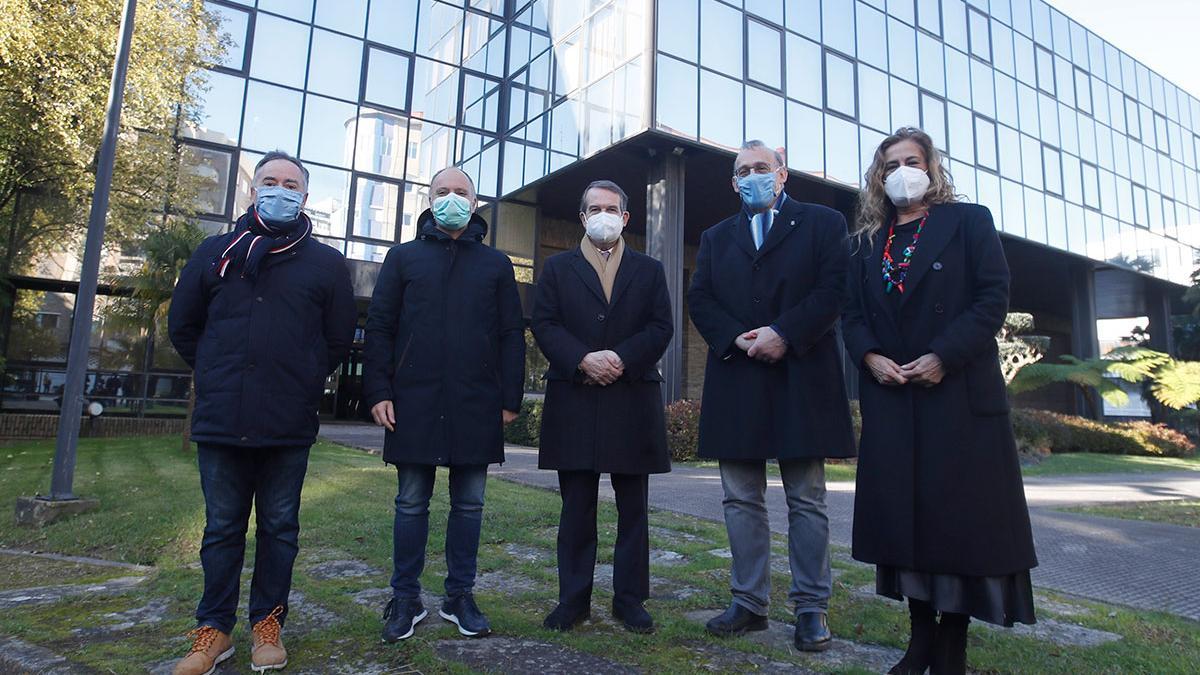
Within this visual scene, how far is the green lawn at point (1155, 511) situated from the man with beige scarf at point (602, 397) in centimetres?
662

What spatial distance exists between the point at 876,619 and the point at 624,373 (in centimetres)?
163

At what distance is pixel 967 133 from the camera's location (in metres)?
19.8

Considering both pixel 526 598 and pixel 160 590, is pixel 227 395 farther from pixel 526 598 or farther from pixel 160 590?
pixel 526 598

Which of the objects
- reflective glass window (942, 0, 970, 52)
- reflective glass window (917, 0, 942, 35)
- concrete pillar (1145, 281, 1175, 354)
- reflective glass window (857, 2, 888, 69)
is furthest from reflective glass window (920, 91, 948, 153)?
concrete pillar (1145, 281, 1175, 354)

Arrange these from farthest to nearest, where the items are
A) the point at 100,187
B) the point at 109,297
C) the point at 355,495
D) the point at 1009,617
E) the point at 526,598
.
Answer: the point at 109,297
the point at 355,495
the point at 100,187
the point at 526,598
the point at 1009,617

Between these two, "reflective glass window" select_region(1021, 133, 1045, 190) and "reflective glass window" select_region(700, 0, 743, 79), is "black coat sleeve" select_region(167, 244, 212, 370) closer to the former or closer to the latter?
"reflective glass window" select_region(700, 0, 743, 79)

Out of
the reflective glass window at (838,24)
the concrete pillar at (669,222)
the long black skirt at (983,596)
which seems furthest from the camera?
the reflective glass window at (838,24)

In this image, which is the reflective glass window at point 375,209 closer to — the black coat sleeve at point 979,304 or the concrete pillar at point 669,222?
the concrete pillar at point 669,222

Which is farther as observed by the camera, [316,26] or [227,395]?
[316,26]

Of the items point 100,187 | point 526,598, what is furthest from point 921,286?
point 100,187

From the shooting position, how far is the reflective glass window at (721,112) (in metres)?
14.9

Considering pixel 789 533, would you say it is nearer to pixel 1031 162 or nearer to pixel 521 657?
pixel 521 657

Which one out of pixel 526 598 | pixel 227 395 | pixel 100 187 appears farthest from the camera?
pixel 100 187

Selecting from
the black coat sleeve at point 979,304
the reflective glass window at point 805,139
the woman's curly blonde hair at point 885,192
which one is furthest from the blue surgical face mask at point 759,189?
the reflective glass window at point 805,139
